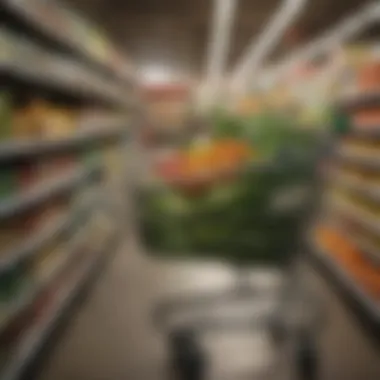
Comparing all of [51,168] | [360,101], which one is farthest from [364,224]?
[51,168]

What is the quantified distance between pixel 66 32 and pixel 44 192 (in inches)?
35.6

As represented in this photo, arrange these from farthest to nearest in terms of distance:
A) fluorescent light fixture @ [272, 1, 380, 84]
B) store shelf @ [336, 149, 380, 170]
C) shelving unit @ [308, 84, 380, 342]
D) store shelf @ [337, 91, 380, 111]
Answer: fluorescent light fixture @ [272, 1, 380, 84] < store shelf @ [337, 91, 380, 111] < store shelf @ [336, 149, 380, 170] < shelving unit @ [308, 84, 380, 342]

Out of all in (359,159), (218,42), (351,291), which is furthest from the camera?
(218,42)

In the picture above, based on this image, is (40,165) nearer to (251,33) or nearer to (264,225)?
(264,225)

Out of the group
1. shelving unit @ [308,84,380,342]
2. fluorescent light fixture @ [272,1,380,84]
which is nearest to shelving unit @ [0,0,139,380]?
fluorescent light fixture @ [272,1,380,84]

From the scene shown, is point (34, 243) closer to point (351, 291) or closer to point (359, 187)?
point (351, 291)

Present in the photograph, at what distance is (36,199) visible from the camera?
3.49m

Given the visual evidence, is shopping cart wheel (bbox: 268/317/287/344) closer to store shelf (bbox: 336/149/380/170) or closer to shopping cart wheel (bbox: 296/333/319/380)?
shopping cart wheel (bbox: 296/333/319/380)

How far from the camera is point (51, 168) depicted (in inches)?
161

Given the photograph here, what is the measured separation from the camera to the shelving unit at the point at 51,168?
310 centimetres

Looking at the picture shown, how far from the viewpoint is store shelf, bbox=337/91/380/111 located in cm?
445

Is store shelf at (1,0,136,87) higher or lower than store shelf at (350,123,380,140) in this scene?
higher

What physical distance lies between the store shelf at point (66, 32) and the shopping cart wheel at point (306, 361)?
173cm

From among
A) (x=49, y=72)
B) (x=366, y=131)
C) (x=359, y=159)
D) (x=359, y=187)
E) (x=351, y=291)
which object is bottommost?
(x=351, y=291)
